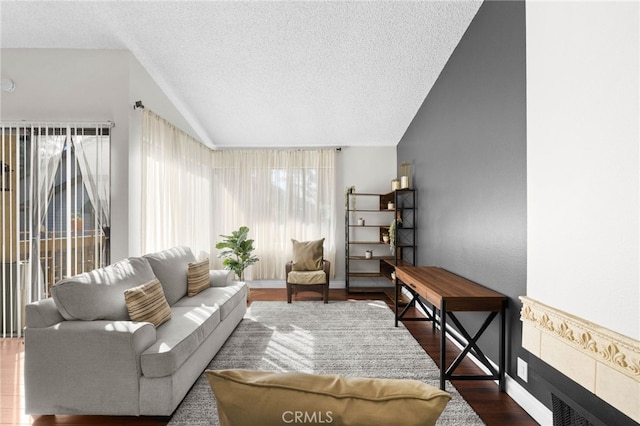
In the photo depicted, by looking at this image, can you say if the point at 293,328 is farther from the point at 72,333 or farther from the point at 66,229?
the point at 66,229

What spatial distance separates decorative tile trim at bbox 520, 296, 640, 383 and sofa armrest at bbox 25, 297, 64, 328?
9.70 feet

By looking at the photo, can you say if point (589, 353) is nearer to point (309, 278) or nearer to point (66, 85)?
point (309, 278)

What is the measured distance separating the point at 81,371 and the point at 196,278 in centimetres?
150

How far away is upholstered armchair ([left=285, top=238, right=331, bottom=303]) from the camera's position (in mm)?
4598

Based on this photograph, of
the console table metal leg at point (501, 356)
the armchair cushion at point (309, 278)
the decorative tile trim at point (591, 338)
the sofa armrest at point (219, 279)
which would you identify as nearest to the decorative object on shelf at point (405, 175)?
the armchair cushion at point (309, 278)

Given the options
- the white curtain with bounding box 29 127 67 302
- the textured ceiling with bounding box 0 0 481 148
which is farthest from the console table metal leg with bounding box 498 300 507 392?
the white curtain with bounding box 29 127 67 302

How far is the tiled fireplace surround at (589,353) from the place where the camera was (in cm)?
116

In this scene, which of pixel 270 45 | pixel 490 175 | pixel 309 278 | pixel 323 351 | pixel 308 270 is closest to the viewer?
pixel 490 175

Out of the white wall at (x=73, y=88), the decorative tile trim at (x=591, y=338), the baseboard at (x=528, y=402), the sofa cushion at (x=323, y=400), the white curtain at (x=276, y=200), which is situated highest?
the white wall at (x=73, y=88)

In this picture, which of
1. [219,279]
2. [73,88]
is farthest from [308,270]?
[73,88]

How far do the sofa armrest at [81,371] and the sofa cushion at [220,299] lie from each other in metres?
1.03

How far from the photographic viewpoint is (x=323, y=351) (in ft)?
9.61

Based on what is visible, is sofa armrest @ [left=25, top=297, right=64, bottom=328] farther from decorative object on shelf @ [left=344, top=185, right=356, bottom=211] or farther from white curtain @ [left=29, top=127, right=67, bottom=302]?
decorative object on shelf @ [left=344, top=185, right=356, bottom=211]

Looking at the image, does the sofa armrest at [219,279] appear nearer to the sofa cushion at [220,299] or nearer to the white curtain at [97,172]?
the sofa cushion at [220,299]
